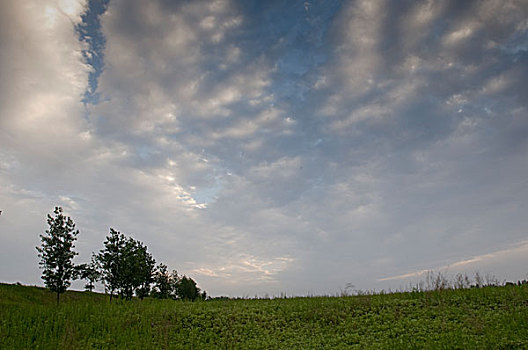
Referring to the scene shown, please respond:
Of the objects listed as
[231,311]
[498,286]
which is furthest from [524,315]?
[231,311]

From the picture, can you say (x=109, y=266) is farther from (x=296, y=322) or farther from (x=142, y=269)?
(x=296, y=322)

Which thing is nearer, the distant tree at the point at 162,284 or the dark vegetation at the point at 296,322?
the dark vegetation at the point at 296,322

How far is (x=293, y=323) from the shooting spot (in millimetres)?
17297

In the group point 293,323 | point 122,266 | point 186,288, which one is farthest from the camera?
point 186,288

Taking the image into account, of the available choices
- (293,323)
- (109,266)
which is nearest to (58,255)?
(109,266)

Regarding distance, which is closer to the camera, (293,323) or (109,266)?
(293,323)

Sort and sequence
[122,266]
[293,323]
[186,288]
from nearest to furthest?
[293,323], [122,266], [186,288]

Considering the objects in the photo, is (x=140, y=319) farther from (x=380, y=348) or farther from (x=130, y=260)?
(x=130, y=260)

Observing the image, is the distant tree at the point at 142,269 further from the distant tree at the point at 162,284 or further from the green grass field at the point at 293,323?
the green grass field at the point at 293,323

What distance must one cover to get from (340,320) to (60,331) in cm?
1150

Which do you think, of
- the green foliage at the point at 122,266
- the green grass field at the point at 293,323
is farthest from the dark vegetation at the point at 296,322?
the green foliage at the point at 122,266

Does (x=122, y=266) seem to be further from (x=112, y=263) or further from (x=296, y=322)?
(x=296, y=322)

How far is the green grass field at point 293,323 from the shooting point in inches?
567

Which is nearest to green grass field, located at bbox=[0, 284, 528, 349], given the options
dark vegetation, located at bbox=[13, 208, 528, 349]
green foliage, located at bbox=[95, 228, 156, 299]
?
dark vegetation, located at bbox=[13, 208, 528, 349]
